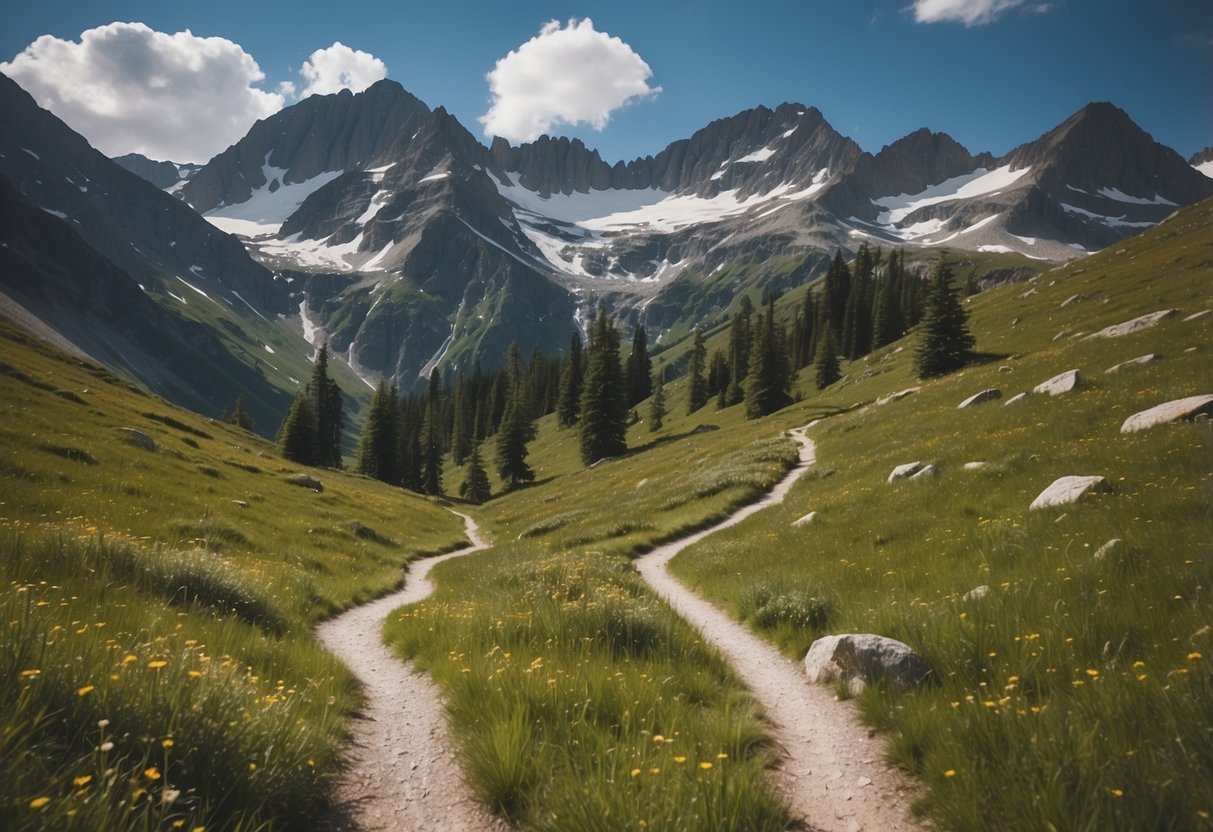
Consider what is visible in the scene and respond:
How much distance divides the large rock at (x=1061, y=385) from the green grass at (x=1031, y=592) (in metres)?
0.47

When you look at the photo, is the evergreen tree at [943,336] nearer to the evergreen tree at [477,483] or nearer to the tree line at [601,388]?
the tree line at [601,388]

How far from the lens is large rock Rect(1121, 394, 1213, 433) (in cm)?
1367

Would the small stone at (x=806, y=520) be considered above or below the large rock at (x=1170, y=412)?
below

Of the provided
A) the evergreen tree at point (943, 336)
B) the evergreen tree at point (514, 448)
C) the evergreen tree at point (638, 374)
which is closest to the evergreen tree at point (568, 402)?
the evergreen tree at point (638, 374)

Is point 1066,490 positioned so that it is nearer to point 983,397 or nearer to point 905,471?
point 905,471

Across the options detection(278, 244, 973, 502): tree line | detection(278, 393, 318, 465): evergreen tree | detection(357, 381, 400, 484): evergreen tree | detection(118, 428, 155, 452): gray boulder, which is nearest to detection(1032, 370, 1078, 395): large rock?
detection(278, 244, 973, 502): tree line

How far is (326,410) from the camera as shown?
313 ft

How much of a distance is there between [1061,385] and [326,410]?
322 feet

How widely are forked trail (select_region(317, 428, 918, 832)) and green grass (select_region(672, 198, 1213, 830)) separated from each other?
1.38 ft

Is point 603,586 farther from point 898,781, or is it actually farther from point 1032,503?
point 1032,503

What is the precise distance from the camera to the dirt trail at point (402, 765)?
4492 millimetres

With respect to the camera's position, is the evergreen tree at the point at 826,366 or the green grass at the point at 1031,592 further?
the evergreen tree at the point at 826,366

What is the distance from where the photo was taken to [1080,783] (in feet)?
10.7

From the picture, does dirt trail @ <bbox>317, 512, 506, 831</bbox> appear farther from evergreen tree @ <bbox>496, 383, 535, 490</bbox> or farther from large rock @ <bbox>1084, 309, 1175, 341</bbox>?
evergreen tree @ <bbox>496, 383, 535, 490</bbox>
